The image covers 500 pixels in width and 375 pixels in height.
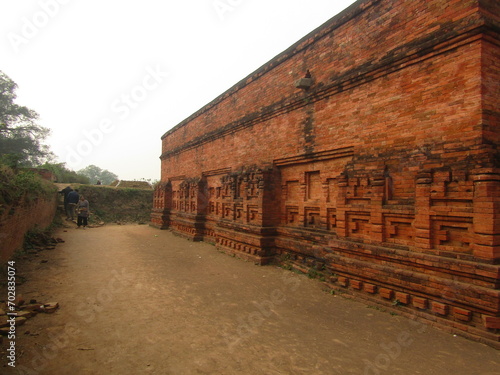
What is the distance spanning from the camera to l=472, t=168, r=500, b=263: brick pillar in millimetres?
3287

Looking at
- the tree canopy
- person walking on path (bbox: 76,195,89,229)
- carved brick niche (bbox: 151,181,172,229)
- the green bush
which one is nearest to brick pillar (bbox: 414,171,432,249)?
the green bush

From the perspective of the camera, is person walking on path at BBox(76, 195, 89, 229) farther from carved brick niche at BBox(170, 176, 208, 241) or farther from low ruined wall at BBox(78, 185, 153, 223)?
carved brick niche at BBox(170, 176, 208, 241)

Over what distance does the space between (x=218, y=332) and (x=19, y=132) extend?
33707 mm

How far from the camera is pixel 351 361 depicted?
9.71 ft

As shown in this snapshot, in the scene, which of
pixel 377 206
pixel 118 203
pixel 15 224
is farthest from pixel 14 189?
pixel 118 203

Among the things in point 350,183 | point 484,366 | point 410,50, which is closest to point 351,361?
point 484,366

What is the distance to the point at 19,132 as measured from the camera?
90.8 feet

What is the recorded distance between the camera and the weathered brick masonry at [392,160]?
3500mm

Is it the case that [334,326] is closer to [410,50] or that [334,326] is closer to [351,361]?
[351,361]

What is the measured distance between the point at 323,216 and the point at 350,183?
1.18m

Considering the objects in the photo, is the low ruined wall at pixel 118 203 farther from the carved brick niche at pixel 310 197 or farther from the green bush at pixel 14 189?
the carved brick niche at pixel 310 197

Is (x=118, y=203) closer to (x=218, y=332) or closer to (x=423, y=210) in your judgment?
(x=218, y=332)

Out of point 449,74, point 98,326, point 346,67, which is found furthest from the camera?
point 346,67

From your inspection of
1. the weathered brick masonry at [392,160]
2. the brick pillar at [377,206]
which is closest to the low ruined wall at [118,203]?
the weathered brick masonry at [392,160]
